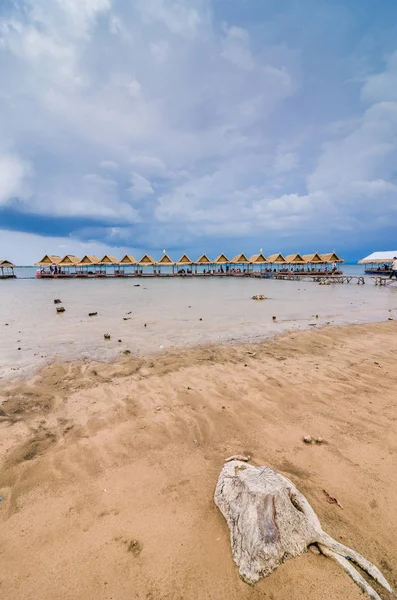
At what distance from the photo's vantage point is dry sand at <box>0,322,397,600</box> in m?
2.08

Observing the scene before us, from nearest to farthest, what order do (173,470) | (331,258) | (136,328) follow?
(173,470) → (136,328) → (331,258)

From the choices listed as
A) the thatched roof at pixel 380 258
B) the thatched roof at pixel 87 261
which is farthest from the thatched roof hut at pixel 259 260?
the thatched roof at pixel 87 261

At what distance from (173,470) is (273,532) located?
1.37 metres

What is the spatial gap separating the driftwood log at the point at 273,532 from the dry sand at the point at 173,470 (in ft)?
0.26

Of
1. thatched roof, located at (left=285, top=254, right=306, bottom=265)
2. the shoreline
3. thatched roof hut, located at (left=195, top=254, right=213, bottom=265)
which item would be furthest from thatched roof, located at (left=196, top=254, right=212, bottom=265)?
the shoreline

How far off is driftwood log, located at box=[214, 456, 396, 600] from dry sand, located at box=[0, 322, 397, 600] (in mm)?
79

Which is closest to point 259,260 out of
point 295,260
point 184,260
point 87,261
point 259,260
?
point 259,260

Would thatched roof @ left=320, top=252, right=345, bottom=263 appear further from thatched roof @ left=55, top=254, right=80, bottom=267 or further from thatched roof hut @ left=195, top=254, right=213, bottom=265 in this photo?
thatched roof @ left=55, top=254, right=80, bottom=267

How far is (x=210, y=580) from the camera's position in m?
2.05

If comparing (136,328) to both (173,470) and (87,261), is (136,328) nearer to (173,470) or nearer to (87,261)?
(173,470)

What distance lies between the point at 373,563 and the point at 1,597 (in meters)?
2.78

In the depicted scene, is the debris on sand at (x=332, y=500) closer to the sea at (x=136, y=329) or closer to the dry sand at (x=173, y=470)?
the dry sand at (x=173, y=470)

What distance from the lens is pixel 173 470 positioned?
3.18 meters

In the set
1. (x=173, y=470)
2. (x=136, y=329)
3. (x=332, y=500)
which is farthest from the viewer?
(x=136, y=329)
